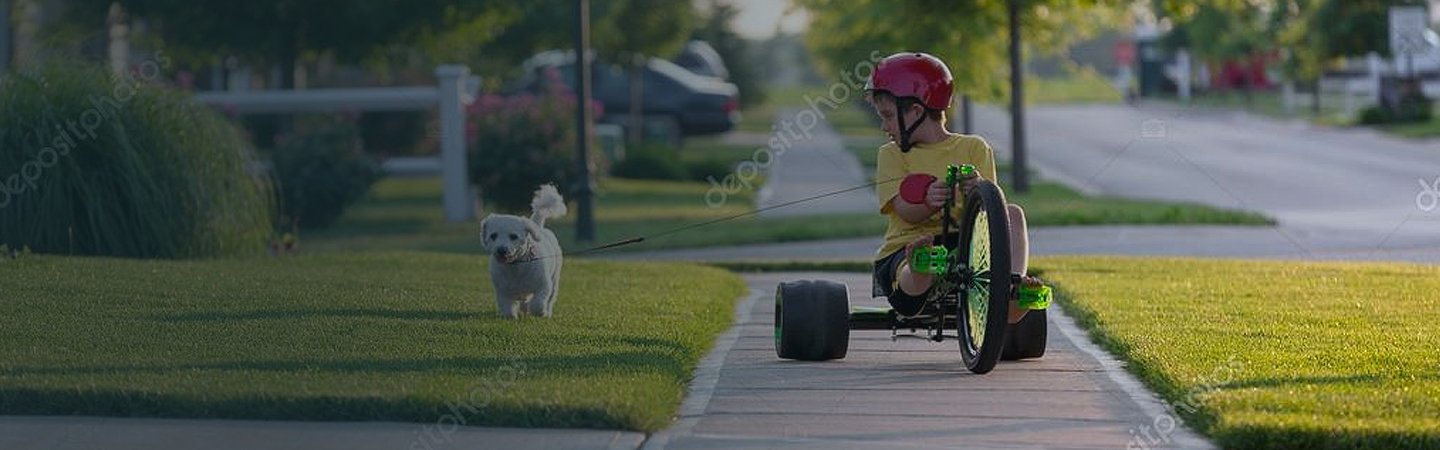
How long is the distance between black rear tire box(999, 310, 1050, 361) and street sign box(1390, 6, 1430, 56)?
113ft

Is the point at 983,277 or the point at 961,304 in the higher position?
the point at 983,277

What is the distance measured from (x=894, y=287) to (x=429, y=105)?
1791 cm

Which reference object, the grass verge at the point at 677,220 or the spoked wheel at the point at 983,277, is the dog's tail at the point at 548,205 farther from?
the grass verge at the point at 677,220

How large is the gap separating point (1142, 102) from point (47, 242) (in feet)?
193

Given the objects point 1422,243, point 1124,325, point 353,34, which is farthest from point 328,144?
point 1124,325

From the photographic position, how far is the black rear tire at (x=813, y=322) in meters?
9.43

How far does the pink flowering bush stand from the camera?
83.3 feet

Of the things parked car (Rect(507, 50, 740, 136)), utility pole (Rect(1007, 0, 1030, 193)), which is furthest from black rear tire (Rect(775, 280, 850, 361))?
Answer: parked car (Rect(507, 50, 740, 136))

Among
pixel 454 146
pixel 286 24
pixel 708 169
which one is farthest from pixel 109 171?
pixel 708 169

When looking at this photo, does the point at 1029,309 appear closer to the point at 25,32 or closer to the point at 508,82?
the point at 25,32

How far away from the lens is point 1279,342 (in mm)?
9586

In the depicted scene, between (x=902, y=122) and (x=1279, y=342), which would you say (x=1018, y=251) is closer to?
(x=902, y=122)

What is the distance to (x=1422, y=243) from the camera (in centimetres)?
1684

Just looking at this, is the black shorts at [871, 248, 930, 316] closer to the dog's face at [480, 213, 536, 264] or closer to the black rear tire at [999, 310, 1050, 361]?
the black rear tire at [999, 310, 1050, 361]
